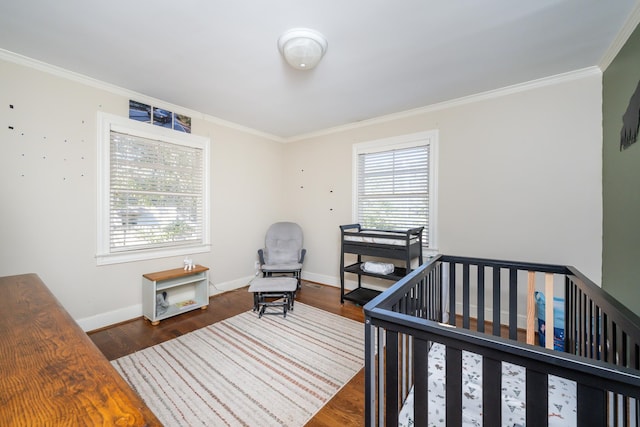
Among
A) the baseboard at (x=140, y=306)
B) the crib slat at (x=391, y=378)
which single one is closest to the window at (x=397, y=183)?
the baseboard at (x=140, y=306)

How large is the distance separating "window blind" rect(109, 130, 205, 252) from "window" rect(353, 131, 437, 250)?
2.20m

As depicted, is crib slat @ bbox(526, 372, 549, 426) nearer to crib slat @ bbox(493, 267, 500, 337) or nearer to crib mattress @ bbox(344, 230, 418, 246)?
crib slat @ bbox(493, 267, 500, 337)

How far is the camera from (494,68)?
7.27ft

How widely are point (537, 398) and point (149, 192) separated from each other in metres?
3.42

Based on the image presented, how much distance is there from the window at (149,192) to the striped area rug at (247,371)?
3.72ft

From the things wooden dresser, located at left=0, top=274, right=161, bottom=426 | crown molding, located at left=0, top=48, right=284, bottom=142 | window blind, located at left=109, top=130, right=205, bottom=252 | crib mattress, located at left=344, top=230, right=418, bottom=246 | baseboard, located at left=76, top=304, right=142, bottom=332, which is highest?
crown molding, located at left=0, top=48, right=284, bottom=142

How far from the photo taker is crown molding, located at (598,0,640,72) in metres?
1.58

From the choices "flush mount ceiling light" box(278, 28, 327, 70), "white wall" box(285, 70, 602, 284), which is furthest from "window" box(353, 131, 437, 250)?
"flush mount ceiling light" box(278, 28, 327, 70)

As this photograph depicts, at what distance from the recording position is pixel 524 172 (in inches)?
98.8

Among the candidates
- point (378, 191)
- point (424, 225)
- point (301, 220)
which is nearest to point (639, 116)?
point (424, 225)

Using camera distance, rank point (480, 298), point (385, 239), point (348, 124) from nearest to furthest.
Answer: point (480, 298) < point (385, 239) < point (348, 124)

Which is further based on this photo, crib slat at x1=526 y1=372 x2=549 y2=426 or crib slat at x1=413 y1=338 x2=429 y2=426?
crib slat at x1=413 y1=338 x2=429 y2=426

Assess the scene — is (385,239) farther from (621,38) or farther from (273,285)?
(621,38)

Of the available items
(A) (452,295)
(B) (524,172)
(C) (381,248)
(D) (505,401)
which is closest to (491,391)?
(D) (505,401)
